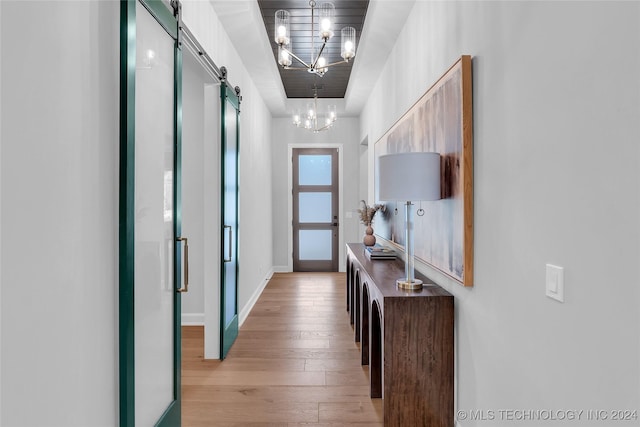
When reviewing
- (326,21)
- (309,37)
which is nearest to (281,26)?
(326,21)

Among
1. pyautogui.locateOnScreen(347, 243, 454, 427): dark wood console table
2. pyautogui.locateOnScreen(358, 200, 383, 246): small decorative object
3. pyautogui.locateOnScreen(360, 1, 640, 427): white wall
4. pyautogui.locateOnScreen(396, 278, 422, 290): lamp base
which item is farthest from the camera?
pyautogui.locateOnScreen(358, 200, 383, 246): small decorative object

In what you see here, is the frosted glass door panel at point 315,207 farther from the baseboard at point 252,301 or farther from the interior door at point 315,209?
the baseboard at point 252,301

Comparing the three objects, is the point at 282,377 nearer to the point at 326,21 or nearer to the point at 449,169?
the point at 449,169

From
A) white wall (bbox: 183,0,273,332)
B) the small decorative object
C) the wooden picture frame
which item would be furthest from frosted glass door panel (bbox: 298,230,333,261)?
the wooden picture frame

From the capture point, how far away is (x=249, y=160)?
4.57 metres

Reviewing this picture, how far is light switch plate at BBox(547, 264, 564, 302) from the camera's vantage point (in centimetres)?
120

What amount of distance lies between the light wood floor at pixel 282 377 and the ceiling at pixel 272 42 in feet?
8.05

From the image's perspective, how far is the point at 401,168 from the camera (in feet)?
6.75

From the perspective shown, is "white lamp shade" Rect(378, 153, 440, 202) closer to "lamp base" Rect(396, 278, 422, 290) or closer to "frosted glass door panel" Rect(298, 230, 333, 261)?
"lamp base" Rect(396, 278, 422, 290)

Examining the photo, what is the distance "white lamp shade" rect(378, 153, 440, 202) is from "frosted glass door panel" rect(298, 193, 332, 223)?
4.96 m

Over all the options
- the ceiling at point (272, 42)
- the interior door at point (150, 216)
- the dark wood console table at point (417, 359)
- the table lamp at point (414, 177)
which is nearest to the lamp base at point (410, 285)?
the dark wood console table at point (417, 359)

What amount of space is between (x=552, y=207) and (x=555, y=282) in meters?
0.25

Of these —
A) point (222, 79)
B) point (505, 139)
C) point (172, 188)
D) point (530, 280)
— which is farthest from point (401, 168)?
point (222, 79)

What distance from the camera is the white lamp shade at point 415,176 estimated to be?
2027mm
